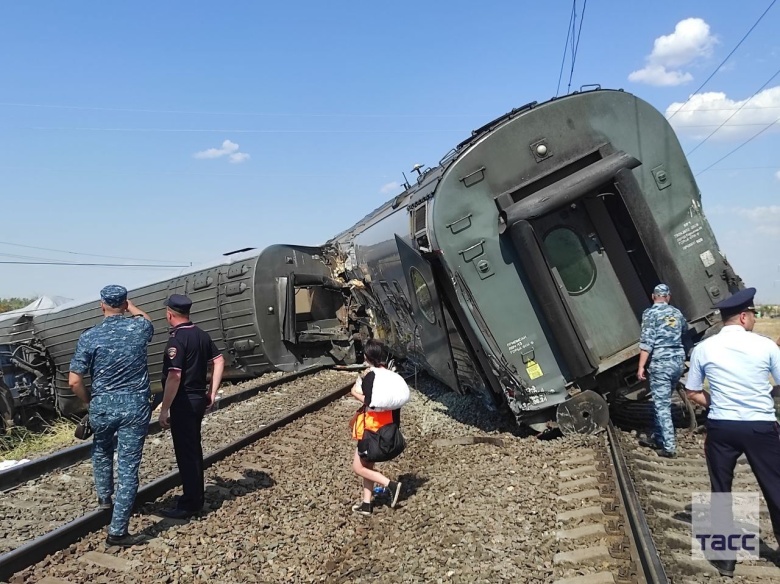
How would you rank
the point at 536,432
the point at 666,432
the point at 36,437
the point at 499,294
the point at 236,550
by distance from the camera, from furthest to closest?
the point at 36,437, the point at 536,432, the point at 499,294, the point at 666,432, the point at 236,550

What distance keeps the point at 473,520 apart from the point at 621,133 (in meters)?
4.33

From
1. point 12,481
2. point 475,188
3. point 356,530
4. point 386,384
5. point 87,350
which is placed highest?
point 475,188

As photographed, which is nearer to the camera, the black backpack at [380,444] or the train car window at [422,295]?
the black backpack at [380,444]

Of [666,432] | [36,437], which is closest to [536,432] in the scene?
[666,432]

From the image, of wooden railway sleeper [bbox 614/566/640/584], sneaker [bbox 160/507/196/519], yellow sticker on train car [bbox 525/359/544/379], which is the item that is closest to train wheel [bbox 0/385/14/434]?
sneaker [bbox 160/507/196/519]

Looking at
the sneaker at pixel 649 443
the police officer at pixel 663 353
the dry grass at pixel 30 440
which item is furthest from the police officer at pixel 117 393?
the dry grass at pixel 30 440

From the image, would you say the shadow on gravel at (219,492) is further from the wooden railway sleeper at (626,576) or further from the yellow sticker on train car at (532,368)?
the wooden railway sleeper at (626,576)

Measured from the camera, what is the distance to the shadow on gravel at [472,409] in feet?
25.3

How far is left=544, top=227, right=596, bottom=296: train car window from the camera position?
683 centimetres

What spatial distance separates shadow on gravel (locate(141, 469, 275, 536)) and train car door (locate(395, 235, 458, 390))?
2.57 m

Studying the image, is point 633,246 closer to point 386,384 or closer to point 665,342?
point 665,342

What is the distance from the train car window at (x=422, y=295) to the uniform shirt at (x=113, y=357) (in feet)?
11.4

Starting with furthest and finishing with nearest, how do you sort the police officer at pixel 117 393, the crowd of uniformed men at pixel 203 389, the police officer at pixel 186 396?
the police officer at pixel 186 396 → the police officer at pixel 117 393 → the crowd of uniformed men at pixel 203 389

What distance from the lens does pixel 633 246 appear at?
6.93 meters
